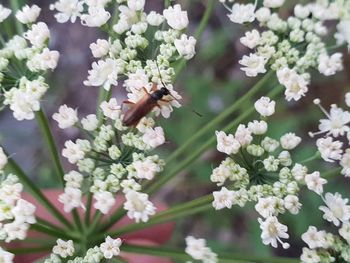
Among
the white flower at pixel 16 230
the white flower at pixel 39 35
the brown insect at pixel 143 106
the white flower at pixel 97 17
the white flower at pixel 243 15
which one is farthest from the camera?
the white flower at pixel 243 15

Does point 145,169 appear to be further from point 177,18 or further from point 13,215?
point 177,18

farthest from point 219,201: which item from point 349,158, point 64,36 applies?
point 64,36

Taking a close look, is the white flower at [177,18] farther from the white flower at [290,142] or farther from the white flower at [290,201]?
the white flower at [290,201]

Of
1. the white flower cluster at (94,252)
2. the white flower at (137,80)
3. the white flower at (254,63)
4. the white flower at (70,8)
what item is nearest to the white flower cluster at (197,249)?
the white flower cluster at (94,252)

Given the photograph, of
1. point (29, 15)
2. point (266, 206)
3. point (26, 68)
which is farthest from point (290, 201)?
point (29, 15)

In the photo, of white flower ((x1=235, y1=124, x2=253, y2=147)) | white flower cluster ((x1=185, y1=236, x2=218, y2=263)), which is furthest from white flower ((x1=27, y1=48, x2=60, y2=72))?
white flower cluster ((x1=185, y1=236, x2=218, y2=263))

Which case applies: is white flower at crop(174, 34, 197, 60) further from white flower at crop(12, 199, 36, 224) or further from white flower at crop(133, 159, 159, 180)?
white flower at crop(12, 199, 36, 224)

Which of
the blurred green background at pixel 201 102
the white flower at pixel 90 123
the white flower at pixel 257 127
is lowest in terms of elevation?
the white flower at pixel 90 123
